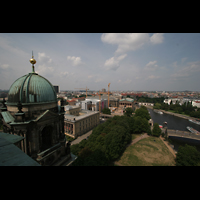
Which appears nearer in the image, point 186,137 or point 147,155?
point 147,155

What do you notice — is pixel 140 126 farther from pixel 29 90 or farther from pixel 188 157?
pixel 29 90

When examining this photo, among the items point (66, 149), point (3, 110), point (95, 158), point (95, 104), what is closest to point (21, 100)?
point (3, 110)

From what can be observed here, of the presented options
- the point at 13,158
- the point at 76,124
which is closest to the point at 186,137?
the point at 76,124

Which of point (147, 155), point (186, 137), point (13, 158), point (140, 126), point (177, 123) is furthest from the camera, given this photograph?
point (177, 123)

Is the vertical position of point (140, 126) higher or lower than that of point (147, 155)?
higher

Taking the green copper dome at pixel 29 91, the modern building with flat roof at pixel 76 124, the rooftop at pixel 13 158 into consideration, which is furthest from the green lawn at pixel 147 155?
the rooftop at pixel 13 158
